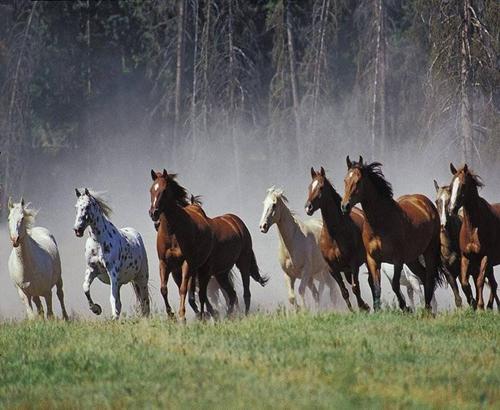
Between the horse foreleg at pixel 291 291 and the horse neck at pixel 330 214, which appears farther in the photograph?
the horse foreleg at pixel 291 291

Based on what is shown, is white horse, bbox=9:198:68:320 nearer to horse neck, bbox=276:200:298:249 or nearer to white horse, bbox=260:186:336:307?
white horse, bbox=260:186:336:307

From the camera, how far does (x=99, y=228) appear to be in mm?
20531

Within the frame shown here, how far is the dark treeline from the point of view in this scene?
36.3 metres

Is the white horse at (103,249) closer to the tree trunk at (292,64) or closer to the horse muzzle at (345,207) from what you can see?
the horse muzzle at (345,207)

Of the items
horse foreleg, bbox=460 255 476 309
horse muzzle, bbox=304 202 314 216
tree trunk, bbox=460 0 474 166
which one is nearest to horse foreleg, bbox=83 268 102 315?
horse muzzle, bbox=304 202 314 216

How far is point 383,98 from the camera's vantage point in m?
45.9

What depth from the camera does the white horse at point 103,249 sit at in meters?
20.1

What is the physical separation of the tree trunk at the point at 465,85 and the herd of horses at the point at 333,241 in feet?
40.1

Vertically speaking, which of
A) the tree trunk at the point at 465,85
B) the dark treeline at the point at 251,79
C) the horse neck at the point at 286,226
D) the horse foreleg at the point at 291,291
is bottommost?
the horse foreleg at the point at 291,291

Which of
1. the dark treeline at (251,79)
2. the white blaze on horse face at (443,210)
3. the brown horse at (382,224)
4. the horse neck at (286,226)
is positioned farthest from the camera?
the dark treeline at (251,79)

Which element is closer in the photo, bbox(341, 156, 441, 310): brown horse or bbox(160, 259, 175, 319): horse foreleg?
bbox(341, 156, 441, 310): brown horse

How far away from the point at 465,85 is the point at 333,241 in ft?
49.1

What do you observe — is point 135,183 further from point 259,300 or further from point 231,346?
point 231,346

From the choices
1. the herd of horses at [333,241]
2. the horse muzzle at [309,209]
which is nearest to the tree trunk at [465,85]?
the herd of horses at [333,241]
